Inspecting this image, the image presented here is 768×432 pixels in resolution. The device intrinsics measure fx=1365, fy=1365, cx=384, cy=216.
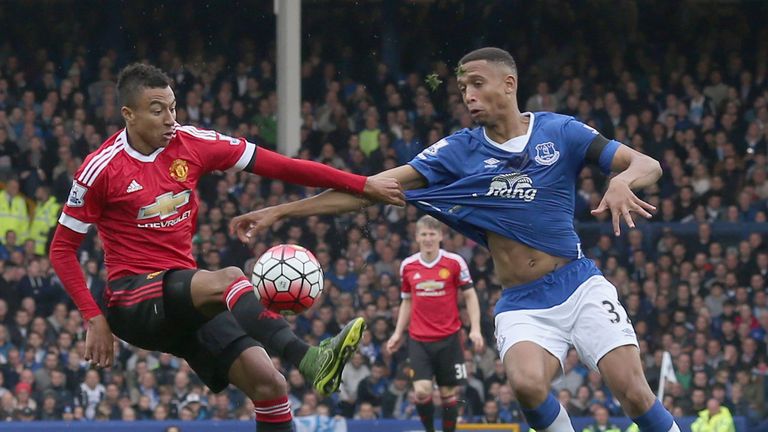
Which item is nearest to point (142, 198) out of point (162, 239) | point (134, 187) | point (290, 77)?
point (134, 187)

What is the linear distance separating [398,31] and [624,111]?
3968 mm

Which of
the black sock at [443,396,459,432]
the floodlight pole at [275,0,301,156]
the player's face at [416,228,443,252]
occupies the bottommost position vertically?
the black sock at [443,396,459,432]

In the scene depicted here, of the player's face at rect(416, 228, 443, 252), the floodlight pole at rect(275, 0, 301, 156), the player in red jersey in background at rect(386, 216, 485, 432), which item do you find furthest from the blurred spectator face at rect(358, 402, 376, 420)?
the floodlight pole at rect(275, 0, 301, 156)

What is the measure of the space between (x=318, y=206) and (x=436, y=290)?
5.67 meters

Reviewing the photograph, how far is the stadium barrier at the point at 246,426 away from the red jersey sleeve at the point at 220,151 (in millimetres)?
7081

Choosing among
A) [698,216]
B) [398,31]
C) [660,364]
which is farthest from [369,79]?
[660,364]

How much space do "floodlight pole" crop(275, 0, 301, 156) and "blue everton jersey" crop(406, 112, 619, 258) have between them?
1189 centimetres

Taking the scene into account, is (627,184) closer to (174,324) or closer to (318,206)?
(318,206)

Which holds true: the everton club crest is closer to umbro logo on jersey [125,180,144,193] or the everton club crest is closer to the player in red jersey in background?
umbro logo on jersey [125,180,144,193]

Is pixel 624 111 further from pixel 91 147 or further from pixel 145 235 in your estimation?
pixel 145 235

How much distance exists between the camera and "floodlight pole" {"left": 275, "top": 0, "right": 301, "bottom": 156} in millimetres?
19484

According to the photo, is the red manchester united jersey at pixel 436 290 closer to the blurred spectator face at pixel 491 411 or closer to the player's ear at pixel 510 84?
the blurred spectator face at pixel 491 411

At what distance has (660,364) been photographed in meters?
16.1

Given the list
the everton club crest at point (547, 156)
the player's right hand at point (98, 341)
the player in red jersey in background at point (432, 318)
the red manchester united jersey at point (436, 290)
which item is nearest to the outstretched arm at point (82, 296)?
the player's right hand at point (98, 341)
